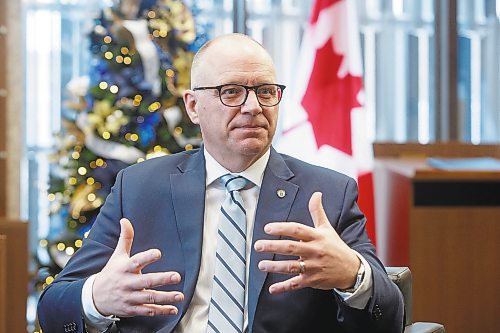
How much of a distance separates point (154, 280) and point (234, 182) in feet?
1.83

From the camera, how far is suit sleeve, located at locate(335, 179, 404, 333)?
227 cm

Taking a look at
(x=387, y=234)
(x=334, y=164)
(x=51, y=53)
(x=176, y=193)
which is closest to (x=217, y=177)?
(x=176, y=193)

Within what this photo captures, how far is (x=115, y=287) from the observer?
219 centimetres

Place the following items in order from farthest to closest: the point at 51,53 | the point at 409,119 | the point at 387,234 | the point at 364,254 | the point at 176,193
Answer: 1. the point at 409,119
2. the point at 51,53
3. the point at 387,234
4. the point at 176,193
5. the point at 364,254

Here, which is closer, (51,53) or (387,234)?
(387,234)

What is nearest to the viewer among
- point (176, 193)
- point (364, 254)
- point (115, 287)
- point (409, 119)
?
point (115, 287)

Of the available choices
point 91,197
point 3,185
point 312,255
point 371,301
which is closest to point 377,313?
point 371,301

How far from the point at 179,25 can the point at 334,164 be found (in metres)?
1.16

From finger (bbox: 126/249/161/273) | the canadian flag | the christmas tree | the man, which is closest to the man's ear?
the man

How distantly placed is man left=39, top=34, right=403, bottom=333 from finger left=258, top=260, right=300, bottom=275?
7.3 inches

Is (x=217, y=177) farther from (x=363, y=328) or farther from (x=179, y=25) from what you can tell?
(x=179, y=25)

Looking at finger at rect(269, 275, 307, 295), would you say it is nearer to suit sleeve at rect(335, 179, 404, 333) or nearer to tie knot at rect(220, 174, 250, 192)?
suit sleeve at rect(335, 179, 404, 333)

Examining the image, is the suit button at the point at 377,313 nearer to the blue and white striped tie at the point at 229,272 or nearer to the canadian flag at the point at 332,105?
the blue and white striped tie at the point at 229,272

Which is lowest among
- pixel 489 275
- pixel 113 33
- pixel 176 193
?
pixel 489 275
